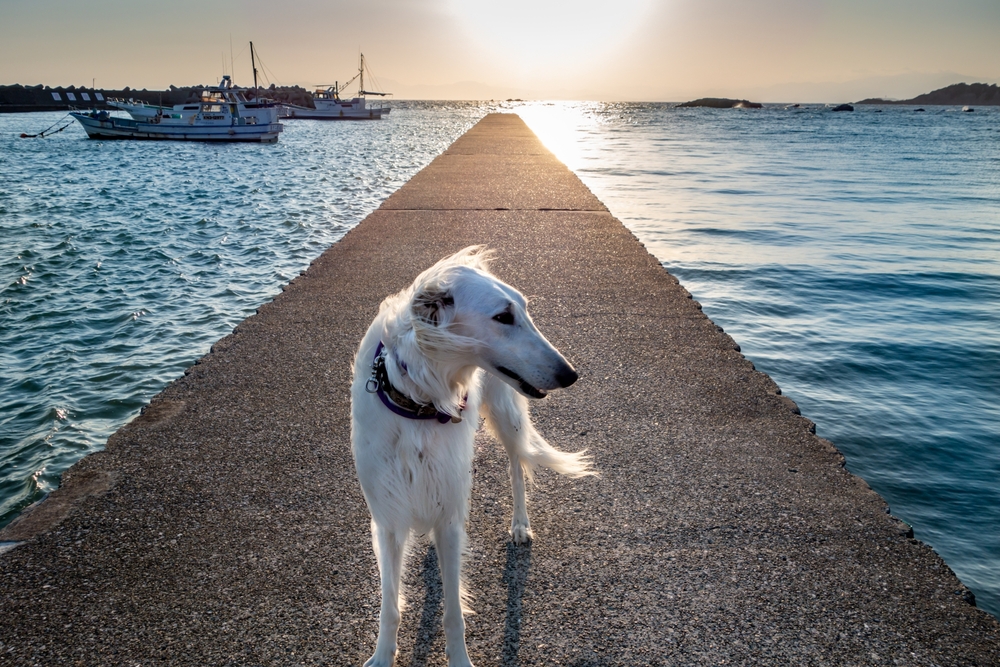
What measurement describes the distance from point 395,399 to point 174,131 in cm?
5240

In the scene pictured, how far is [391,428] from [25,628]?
1.76 m

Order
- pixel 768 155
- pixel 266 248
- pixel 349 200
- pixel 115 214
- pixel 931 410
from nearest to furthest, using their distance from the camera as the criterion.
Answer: pixel 931 410 < pixel 266 248 < pixel 115 214 < pixel 349 200 < pixel 768 155

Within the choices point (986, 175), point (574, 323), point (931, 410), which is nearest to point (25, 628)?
point (574, 323)

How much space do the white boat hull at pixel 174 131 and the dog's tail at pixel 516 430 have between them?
4812 centimetres

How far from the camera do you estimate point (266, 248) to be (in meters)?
12.8

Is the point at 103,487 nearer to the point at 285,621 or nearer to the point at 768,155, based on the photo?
the point at 285,621

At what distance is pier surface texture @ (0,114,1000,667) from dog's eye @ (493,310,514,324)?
1320mm

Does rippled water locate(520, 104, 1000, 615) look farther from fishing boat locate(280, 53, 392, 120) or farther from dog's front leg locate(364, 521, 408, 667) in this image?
fishing boat locate(280, 53, 392, 120)

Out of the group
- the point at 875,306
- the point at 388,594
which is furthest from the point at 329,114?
the point at 388,594

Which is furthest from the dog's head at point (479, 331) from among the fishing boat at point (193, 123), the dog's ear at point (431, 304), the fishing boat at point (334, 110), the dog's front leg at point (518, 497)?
the fishing boat at point (334, 110)

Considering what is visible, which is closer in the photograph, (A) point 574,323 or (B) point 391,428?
(B) point 391,428

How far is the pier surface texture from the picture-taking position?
2.62 metres

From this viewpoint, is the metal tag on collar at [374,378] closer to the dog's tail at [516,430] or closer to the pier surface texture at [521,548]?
the dog's tail at [516,430]

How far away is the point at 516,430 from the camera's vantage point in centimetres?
326
